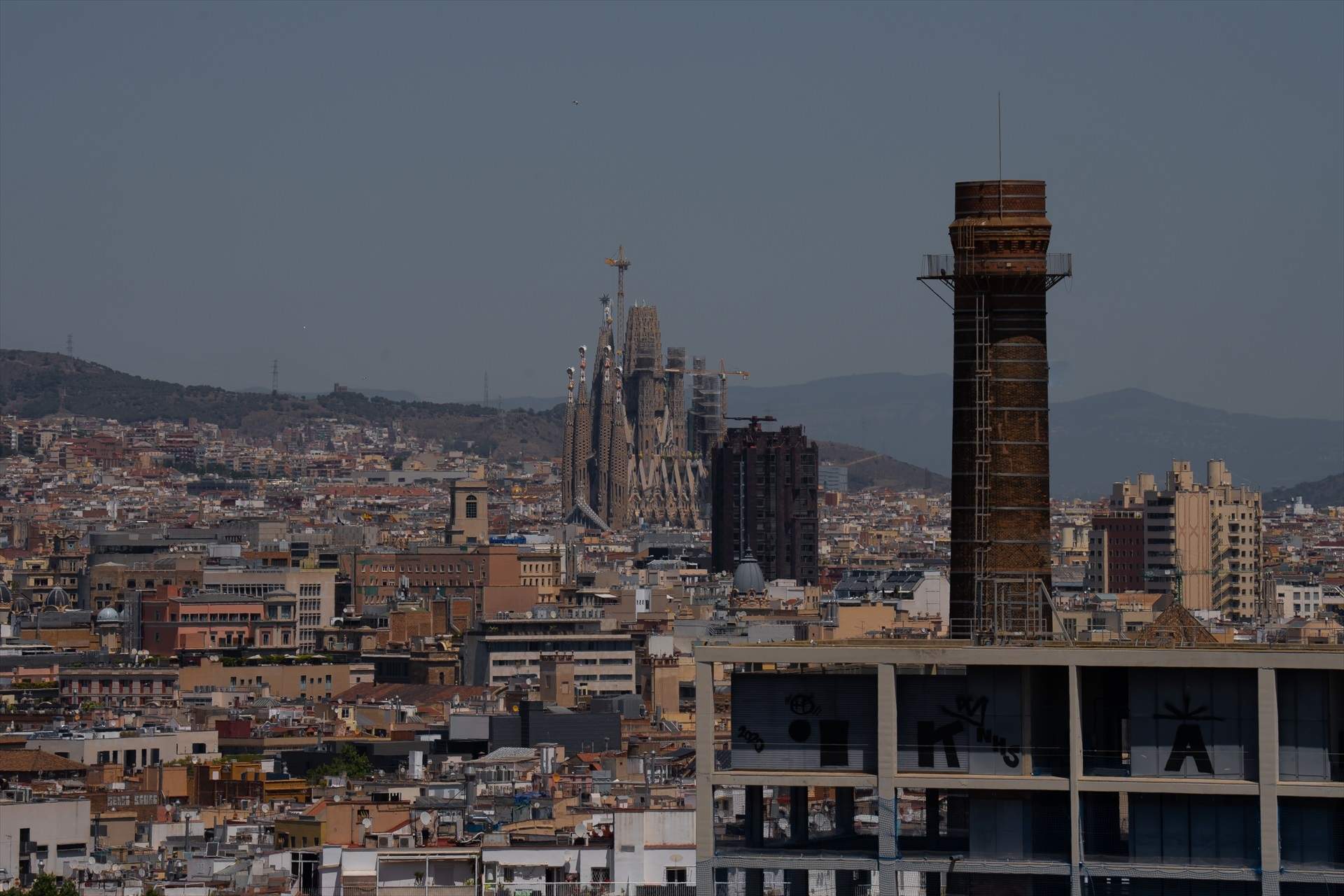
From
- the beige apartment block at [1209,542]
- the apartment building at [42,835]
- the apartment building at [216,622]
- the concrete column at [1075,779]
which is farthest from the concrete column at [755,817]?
the beige apartment block at [1209,542]

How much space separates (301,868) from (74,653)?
252ft

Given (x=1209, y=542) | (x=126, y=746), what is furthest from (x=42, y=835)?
(x=1209, y=542)

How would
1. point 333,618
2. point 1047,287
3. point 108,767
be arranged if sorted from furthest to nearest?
point 333,618
point 108,767
point 1047,287

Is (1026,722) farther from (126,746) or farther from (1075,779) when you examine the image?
(126,746)

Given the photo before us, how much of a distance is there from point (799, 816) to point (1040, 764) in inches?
114

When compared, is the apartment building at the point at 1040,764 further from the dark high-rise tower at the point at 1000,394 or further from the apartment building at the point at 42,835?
the apartment building at the point at 42,835

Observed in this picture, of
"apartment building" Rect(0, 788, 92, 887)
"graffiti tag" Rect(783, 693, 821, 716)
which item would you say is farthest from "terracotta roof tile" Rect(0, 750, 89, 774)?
"graffiti tag" Rect(783, 693, 821, 716)

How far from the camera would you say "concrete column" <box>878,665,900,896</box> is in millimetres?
36969

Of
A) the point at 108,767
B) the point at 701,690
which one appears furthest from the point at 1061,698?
the point at 108,767

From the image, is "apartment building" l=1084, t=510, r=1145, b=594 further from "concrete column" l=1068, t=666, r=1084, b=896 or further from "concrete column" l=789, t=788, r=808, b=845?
"concrete column" l=1068, t=666, r=1084, b=896

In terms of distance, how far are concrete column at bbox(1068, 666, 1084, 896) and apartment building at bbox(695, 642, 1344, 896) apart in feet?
0.07

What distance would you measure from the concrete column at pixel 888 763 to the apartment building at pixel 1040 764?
17 mm

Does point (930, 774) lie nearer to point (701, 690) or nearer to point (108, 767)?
point (701, 690)

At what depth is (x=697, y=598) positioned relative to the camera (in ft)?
578
